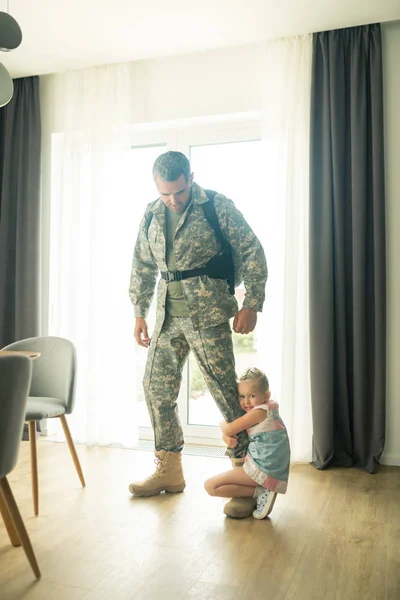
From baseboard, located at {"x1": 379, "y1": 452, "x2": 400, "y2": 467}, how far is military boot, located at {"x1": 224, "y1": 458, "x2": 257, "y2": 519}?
112 centimetres

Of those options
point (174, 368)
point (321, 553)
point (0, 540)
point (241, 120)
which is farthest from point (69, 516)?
point (241, 120)

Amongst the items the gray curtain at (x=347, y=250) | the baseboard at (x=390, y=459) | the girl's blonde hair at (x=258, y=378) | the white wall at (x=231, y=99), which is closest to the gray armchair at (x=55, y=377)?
the girl's blonde hair at (x=258, y=378)

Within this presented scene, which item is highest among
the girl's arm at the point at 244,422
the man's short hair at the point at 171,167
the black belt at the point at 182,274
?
the man's short hair at the point at 171,167

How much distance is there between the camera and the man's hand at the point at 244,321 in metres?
2.64

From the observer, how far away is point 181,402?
155 inches

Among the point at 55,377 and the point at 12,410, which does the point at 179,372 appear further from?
the point at 12,410

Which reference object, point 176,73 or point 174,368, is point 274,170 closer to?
point 176,73

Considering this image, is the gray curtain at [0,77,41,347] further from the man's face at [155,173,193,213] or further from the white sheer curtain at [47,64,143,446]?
the man's face at [155,173,193,213]

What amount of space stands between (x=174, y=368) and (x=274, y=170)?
139 cm

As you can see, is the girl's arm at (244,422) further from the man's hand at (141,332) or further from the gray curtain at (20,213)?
the gray curtain at (20,213)

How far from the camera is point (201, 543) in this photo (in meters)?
2.27

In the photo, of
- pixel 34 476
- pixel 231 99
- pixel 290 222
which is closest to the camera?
pixel 34 476

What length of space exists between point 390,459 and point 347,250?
3.95ft

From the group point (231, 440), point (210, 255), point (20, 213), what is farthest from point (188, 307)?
point (20, 213)
